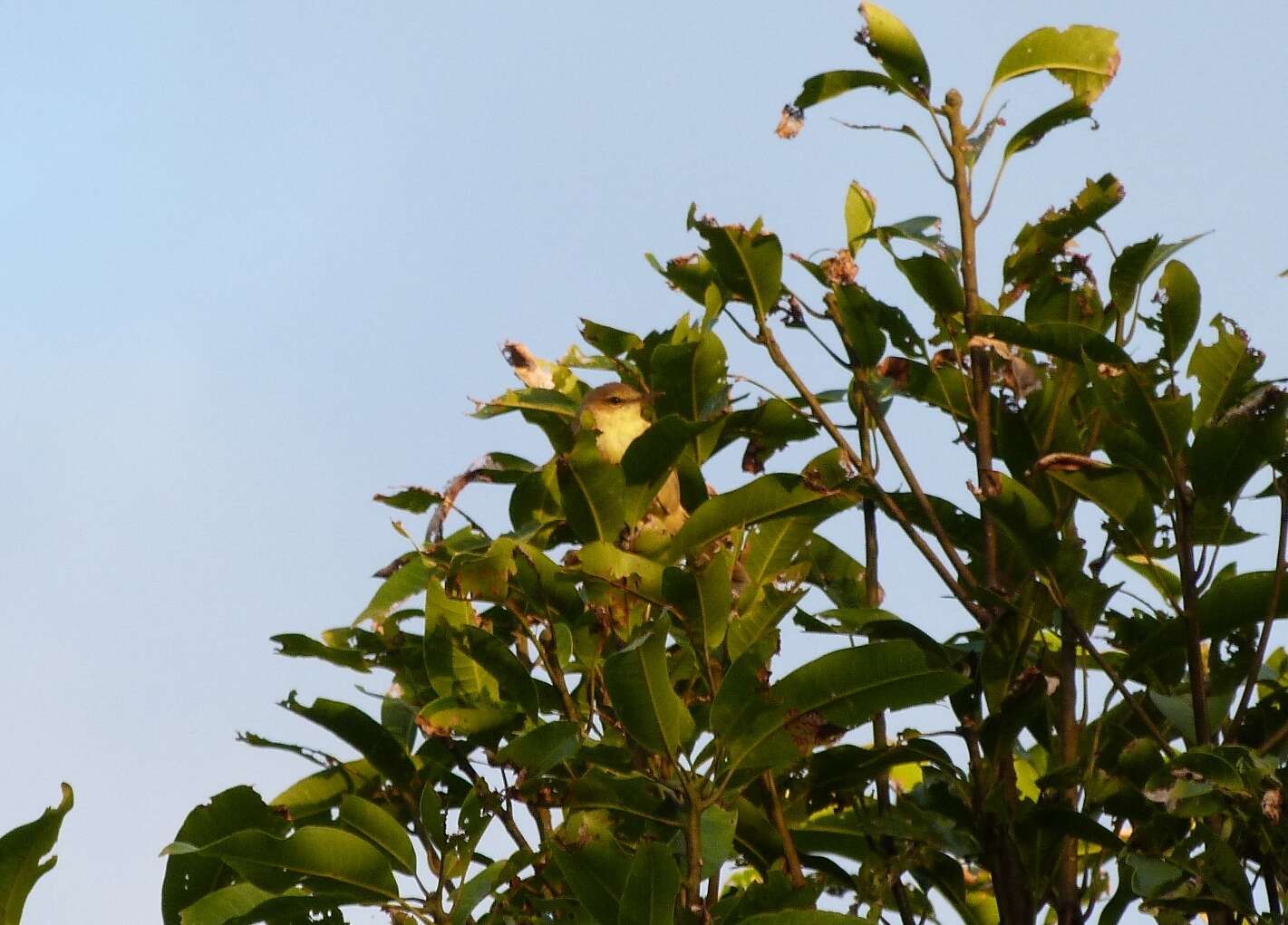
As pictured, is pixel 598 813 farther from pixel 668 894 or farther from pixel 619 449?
pixel 619 449

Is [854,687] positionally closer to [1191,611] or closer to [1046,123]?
[1191,611]

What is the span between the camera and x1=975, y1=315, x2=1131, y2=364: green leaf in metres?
1.72

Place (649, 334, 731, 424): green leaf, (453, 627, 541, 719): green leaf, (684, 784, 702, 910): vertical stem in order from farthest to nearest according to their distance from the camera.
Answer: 1. (649, 334, 731, 424): green leaf
2. (453, 627, 541, 719): green leaf
3. (684, 784, 702, 910): vertical stem

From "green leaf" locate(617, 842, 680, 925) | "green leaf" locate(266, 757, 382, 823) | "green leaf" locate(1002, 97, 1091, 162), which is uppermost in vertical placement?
"green leaf" locate(1002, 97, 1091, 162)

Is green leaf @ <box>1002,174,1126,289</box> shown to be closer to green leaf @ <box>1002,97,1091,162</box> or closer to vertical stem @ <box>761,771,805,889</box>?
green leaf @ <box>1002,97,1091,162</box>

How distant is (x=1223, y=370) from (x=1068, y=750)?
500mm

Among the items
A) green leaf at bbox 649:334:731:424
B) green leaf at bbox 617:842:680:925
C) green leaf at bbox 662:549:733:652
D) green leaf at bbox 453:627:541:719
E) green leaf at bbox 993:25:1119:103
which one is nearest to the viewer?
green leaf at bbox 617:842:680:925

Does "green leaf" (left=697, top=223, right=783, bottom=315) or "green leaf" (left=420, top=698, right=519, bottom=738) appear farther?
"green leaf" (left=697, top=223, right=783, bottom=315)

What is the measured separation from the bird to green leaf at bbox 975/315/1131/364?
16.9 inches

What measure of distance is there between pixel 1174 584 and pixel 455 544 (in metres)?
0.93

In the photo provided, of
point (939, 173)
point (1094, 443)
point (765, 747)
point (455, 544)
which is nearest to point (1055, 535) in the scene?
point (1094, 443)

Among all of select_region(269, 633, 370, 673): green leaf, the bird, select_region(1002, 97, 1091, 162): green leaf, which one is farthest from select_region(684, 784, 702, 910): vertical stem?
select_region(1002, 97, 1091, 162): green leaf

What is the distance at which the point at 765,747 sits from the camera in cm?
159

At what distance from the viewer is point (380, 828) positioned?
1653mm
